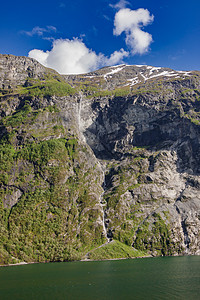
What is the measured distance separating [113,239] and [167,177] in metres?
65.9

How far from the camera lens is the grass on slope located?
120994 mm

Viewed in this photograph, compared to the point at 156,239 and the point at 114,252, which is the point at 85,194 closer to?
the point at 114,252

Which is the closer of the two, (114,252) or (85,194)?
(114,252)

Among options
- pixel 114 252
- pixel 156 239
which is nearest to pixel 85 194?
pixel 114 252

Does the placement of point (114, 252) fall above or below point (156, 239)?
below

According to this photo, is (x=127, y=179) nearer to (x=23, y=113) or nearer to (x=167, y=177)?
(x=167, y=177)

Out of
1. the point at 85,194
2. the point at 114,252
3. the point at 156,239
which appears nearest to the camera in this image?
the point at 114,252

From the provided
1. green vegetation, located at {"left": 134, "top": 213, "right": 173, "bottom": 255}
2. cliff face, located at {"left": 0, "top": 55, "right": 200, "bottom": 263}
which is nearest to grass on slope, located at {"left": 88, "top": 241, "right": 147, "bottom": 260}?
cliff face, located at {"left": 0, "top": 55, "right": 200, "bottom": 263}

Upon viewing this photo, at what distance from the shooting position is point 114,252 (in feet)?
404

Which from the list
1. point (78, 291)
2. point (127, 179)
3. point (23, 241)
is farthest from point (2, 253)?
point (127, 179)

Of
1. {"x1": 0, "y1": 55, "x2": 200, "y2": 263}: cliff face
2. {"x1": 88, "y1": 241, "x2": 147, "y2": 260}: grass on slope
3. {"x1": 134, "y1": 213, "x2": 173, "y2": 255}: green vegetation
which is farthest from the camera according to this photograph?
{"x1": 134, "y1": 213, "x2": 173, "y2": 255}: green vegetation

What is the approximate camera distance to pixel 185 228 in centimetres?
13850

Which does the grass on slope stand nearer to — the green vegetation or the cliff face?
the cliff face

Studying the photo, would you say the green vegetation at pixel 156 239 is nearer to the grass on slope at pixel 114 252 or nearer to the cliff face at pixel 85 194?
the cliff face at pixel 85 194
